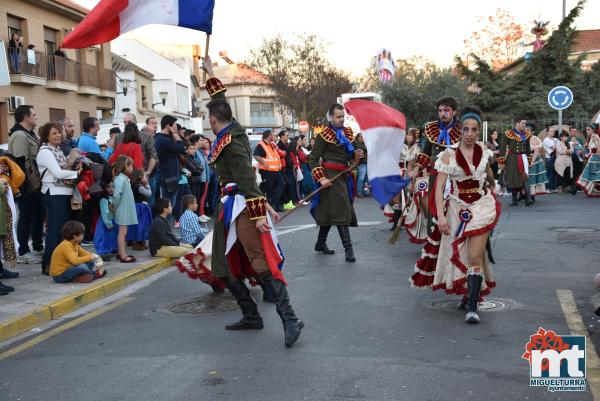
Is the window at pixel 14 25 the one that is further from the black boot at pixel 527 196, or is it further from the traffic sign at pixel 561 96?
the black boot at pixel 527 196

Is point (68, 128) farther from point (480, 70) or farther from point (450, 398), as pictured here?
point (480, 70)

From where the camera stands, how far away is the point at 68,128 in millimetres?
11031

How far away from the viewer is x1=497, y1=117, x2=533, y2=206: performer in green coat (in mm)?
17344

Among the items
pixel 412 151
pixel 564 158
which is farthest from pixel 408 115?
pixel 412 151

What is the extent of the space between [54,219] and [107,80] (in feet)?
101

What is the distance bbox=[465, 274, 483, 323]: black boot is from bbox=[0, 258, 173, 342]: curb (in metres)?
3.84

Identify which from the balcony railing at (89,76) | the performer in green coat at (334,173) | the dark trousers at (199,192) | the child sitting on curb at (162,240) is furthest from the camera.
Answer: the balcony railing at (89,76)

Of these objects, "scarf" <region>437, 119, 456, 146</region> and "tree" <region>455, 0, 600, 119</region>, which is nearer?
"scarf" <region>437, 119, 456, 146</region>

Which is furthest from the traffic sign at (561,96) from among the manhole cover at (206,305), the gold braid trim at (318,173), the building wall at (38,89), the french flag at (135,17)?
the building wall at (38,89)

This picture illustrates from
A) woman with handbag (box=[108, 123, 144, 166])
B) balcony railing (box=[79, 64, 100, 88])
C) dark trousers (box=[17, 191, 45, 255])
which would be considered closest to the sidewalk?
dark trousers (box=[17, 191, 45, 255])

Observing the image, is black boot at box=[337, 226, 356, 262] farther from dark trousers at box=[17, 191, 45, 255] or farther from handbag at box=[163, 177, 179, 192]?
handbag at box=[163, 177, 179, 192]

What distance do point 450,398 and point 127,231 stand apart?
7.43m

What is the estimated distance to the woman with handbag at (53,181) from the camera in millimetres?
9078

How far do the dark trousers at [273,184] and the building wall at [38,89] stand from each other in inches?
604
